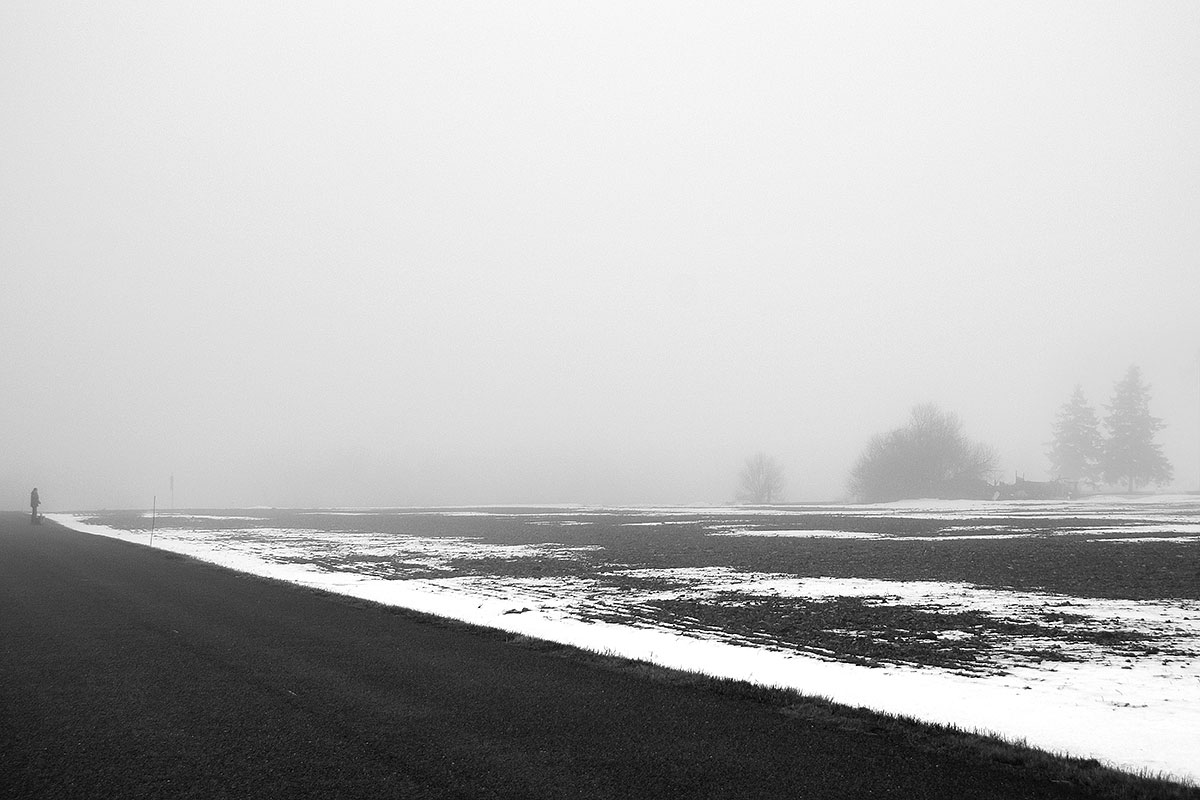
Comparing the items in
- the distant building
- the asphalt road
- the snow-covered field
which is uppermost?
the asphalt road

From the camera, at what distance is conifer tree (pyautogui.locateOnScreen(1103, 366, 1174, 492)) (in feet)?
310

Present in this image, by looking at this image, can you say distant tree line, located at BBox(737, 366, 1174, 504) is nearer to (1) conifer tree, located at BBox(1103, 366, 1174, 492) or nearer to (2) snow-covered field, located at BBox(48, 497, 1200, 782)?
(1) conifer tree, located at BBox(1103, 366, 1174, 492)

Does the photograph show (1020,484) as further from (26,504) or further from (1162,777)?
(26,504)

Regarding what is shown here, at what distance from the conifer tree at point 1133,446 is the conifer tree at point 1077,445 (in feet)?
7.96

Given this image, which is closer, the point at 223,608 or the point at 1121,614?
the point at 1121,614

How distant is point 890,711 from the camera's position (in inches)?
291

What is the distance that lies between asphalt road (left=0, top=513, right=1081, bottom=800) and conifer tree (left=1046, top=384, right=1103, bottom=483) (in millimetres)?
113074

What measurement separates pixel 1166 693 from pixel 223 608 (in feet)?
50.9

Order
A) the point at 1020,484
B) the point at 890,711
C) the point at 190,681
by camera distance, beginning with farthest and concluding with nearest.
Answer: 1. the point at 1020,484
2. the point at 190,681
3. the point at 890,711

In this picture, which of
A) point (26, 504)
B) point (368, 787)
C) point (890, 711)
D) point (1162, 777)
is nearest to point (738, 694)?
point (890, 711)

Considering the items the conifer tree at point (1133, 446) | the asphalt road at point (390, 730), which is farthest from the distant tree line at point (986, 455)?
the asphalt road at point (390, 730)

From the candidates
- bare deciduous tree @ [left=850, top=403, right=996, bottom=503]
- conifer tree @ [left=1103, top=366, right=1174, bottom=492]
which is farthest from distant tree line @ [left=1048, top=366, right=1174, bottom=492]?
bare deciduous tree @ [left=850, top=403, right=996, bottom=503]

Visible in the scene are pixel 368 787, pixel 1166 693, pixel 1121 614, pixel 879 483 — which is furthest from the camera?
pixel 879 483

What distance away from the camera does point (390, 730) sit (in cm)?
671
